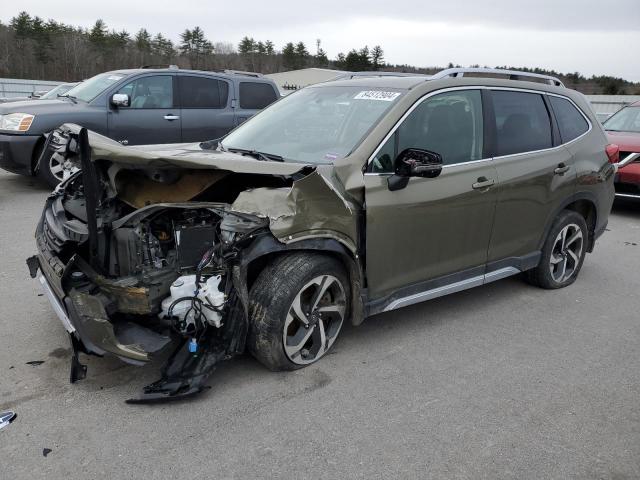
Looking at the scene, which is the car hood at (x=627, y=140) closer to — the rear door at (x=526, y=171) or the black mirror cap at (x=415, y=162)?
the rear door at (x=526, y=171)

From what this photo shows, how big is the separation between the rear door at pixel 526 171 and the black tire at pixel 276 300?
6.06 feet

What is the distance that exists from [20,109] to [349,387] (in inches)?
288

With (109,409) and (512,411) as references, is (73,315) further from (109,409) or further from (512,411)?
(512,411)

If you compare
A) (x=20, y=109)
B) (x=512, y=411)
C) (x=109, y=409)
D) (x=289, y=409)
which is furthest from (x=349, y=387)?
(x=20, y=109)

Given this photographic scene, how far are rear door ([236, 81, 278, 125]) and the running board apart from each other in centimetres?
662

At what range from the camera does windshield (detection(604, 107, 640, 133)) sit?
32.2 ft

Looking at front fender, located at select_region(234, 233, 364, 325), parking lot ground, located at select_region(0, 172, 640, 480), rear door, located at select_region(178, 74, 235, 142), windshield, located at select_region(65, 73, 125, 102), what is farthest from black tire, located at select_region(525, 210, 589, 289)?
windshield, located at select_region(65, 73, 125, 102)

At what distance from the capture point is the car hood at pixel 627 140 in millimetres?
8920

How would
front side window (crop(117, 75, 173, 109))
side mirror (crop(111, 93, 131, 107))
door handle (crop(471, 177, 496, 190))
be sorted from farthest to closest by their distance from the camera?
front side window (crop(117, 75, 173, 109)) → side mirror (crop(111, 93, 131, 107)) → door handle (crop(471, 177, 496, 190))

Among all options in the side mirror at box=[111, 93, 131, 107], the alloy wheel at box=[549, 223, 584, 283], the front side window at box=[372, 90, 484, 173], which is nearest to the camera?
the front side window at box=[372, 90, 484, 173]

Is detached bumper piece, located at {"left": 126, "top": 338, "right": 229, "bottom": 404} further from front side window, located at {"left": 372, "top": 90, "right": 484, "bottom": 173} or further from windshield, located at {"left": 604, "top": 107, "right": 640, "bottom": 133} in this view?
windshield, located at {"left": 604, "top": 107, "right": 640, "bottom": 133}

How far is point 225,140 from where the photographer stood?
15.2 ft

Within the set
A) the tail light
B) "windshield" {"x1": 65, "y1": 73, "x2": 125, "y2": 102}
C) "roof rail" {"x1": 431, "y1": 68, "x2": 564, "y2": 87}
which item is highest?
"roof rail" {"x1": 431, "y1": 68, "x2": 564, "y2": 87}

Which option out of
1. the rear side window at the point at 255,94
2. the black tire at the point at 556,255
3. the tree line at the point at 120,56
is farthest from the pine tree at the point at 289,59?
the black tire at the point at 556,255
